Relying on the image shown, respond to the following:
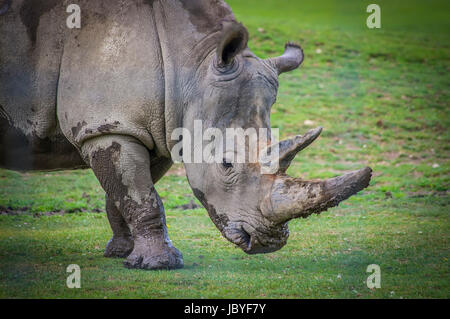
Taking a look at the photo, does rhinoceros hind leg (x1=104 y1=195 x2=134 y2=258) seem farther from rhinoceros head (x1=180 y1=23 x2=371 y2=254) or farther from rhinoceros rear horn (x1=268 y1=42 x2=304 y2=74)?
rhinoceros rear horn (x1=268 y1=42 x2=304 y2=74)

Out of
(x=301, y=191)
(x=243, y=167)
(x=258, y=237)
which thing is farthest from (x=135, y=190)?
(x=301, y=191)

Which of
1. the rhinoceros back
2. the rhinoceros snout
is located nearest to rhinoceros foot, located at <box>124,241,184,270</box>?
the rhinoceros snout

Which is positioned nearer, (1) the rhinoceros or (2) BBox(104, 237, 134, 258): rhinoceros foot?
(1) the rhinoceros

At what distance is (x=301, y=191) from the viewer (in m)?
6.17

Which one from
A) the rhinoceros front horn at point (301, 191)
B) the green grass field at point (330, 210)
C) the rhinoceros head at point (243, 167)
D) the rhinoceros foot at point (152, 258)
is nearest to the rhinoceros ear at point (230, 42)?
the rhinoceros head at point (243, 167)

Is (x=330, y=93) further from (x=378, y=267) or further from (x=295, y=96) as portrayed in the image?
(x=378, y=267)

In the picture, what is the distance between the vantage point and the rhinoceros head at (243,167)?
6.36m

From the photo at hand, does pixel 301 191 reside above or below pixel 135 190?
above

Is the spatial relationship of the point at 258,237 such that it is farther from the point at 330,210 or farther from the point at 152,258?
the point at 330,210

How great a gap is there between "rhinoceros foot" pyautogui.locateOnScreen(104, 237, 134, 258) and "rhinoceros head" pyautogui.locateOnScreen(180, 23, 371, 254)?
152 centimetres

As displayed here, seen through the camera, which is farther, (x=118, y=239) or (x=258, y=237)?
(x=118, y=239)

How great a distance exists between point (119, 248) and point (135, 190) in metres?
1.31

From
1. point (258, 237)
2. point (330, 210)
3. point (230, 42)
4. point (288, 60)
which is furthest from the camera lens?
point (330, 210)

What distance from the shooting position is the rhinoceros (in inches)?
271
